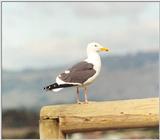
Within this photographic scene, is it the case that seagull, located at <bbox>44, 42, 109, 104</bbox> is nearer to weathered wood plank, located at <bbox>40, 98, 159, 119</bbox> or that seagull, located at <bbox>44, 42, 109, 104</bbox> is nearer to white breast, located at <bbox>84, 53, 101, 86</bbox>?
white breast, located at <bbox>84, 53, 101, 86</bbox>

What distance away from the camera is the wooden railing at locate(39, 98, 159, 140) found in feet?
6.17

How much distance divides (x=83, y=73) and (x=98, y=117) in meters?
0.28

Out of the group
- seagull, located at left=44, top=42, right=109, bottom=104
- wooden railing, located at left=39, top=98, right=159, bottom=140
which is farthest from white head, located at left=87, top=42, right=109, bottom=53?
wooden railing, located at left=39, top=98, right=159, bottom=140

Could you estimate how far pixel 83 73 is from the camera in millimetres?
2047

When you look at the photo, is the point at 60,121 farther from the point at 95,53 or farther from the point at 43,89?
the point at 95,53

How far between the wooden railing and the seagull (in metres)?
0.13

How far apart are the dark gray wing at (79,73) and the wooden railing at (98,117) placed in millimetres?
152

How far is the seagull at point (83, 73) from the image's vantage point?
6.62 feet

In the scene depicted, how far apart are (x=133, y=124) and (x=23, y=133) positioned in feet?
2.49

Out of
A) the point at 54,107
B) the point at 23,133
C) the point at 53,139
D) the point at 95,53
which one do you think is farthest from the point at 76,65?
the point at 23,133

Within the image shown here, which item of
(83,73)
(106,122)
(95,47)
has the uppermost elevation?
(95,47)

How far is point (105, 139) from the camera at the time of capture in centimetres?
209

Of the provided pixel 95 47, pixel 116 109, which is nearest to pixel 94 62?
pixel 95 47

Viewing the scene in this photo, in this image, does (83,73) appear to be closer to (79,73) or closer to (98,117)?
(79,73)
